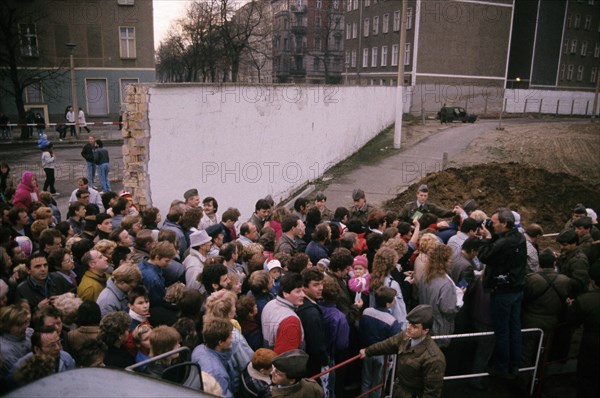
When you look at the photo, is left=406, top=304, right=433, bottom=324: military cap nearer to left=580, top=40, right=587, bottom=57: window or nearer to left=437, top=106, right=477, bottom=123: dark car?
left=437, top=106, right=477, bottom=123: dark car

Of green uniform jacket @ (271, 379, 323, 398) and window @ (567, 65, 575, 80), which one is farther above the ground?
window @ (567, 65, 575, 80)

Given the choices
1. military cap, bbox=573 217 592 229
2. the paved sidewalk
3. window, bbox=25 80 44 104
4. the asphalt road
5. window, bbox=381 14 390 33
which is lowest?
the asphalt road

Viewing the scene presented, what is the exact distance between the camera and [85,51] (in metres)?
34.7

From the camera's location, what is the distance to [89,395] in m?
2.33

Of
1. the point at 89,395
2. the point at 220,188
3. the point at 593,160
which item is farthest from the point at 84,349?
the point at 593,160

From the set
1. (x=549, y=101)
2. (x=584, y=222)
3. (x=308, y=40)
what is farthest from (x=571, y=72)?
(x=584, y=222)

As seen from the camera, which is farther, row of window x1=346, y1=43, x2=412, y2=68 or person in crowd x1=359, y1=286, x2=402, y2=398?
row of window x1=346, y1=43, x2=412, y2=68

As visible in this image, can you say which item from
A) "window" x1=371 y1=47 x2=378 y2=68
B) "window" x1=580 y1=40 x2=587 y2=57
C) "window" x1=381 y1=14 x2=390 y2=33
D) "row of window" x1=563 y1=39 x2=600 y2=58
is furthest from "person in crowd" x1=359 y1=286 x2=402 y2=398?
"window" x1=580 y1=40 x2=587 y2=57

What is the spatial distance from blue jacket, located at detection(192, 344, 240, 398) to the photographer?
3.24 meters

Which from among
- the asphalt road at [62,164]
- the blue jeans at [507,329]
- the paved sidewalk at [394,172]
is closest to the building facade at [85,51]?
the asphalt road at [62,164]

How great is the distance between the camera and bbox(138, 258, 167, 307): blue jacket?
16.9ft

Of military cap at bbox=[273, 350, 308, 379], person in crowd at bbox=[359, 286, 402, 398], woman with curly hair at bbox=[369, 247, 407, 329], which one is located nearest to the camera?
military cap at bbox=[273, 350, 308, 379]

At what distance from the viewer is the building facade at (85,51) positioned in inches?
1298

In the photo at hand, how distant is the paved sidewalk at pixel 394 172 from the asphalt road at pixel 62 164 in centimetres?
791
